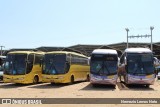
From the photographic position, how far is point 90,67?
25.5 metres

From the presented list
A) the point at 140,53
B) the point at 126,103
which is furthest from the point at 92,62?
the point at 126,103

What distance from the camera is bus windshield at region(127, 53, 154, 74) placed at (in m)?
25.0

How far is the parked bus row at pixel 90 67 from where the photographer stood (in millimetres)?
24941

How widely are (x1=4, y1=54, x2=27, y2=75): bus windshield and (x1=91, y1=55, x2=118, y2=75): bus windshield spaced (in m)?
5.23

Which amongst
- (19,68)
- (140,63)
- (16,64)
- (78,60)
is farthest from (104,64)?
(16,64)

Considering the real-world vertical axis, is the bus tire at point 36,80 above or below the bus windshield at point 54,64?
below

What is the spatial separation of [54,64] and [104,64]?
3817mm

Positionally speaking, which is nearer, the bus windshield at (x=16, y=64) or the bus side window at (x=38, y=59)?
the bus windshield at (x=16, y=64)

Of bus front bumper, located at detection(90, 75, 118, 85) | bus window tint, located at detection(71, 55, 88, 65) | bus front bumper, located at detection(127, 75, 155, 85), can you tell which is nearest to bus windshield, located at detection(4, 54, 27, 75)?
bus window tint, located at detection(71, 55, 88, 65)

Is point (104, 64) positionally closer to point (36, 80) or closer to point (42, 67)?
point (42, 67)

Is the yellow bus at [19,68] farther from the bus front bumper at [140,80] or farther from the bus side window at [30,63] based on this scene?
the bus front bumper at [140,80]

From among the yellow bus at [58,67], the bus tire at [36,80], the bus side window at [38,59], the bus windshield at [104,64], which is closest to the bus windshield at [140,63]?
the bus windshield at [104,64]

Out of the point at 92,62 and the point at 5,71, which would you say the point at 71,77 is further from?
the point at 5,71

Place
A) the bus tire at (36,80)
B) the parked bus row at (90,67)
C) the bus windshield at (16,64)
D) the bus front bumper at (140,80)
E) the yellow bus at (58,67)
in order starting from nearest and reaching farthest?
1. the bus front bumper at (140,80)
2. the parked bus row at (90,67)
3. the yellow bus at (58,67)
4. the bus windshield at (16,64)
5. the bus tire at (36,80)
